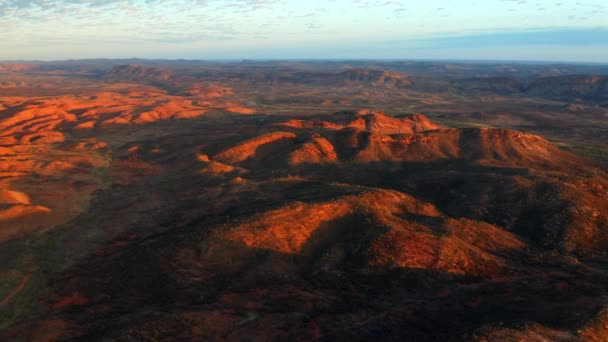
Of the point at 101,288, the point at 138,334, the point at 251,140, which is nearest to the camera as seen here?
the point at 138,334

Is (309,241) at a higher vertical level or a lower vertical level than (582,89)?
lower

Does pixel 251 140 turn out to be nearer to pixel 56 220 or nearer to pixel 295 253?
pixel 56 220

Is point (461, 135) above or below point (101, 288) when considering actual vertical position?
above

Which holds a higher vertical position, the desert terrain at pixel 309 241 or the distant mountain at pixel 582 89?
the distant mountain at pixel 582 89

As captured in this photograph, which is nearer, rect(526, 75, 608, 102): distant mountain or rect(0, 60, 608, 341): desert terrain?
rect(0, 60, 608, 341): desert terrain

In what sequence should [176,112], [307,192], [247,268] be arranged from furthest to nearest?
[176,112]
[307,192]
[247,268]

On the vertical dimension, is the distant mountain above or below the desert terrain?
above

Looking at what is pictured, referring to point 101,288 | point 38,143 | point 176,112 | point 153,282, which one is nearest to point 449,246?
point 153,282

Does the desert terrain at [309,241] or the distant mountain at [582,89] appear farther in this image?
the distant mountain at [582,89]
